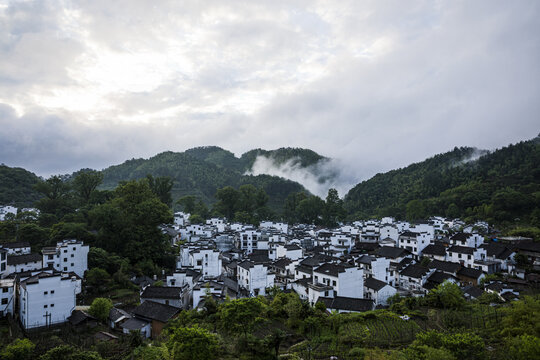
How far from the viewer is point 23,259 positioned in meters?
31.2

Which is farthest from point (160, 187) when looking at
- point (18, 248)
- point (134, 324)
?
point (134, 324)

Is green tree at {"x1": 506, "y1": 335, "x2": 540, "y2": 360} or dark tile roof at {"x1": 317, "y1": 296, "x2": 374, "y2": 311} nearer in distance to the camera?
green tree at {"x1": 506, "y1": 335, "x2": 540, "y2": 360}

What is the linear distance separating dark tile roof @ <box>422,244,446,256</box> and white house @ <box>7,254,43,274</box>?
44824mm

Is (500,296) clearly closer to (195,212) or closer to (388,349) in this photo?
(388,349)

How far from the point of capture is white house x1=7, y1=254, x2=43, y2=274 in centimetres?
3027

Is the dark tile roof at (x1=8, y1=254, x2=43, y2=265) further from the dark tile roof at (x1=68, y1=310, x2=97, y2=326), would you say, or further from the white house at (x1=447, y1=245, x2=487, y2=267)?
the white house at (x1=447, y1=245, x2=487, y2=267)

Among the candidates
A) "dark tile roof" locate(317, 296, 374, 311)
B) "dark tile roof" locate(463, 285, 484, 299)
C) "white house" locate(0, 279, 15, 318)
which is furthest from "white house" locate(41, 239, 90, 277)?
"dark tile roof" locate(463, 285, 484, 299)

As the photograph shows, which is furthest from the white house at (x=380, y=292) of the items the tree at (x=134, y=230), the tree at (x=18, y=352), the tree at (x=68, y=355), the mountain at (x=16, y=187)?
the mountain at (x=16, y=187)

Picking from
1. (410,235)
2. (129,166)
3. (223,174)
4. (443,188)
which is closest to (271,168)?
(223,174)

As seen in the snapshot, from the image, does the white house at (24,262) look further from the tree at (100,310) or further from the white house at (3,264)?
the tree at (100,310)

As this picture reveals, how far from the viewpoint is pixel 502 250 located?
39.6 meters

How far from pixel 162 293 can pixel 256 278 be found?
369 inches

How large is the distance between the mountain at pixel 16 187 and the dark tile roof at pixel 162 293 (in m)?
49.4

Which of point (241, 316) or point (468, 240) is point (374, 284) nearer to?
point (241, 316)
